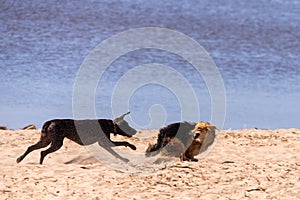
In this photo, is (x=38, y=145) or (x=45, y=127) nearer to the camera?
(x=45, y=127)

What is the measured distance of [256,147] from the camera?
1441 centimetres

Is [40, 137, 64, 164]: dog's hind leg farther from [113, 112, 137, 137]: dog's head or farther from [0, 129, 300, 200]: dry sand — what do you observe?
[113, 112, 137, 137]: dog's head

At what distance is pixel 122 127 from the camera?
13242mm

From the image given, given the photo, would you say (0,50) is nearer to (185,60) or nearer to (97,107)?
(185,60)

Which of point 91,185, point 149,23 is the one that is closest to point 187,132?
point 91,185

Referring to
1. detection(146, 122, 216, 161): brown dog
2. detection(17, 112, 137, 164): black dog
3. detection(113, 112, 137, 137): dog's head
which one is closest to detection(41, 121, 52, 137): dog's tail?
detection(17, 112, 137, 164): black dog

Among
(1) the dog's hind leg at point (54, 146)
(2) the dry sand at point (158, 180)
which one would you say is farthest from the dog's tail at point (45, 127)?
(2) the dry sand at point (158, 180)

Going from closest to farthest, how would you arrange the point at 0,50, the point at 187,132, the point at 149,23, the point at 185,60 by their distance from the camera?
1. the point at 187,132
2. the point at 185,60
3. the point at 0,50
4. the point at 149,23

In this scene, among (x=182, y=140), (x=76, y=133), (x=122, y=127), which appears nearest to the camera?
(x=182, y=140)

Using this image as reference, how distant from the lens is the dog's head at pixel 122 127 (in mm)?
13034

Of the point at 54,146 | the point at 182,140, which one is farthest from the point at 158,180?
the point at 54,146

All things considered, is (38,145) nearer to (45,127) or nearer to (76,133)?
(45,127)

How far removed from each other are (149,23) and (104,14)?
2.02m

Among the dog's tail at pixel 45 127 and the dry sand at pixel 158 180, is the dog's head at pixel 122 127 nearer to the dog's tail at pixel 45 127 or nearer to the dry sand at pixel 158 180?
the dry sand at pixel 158 180
